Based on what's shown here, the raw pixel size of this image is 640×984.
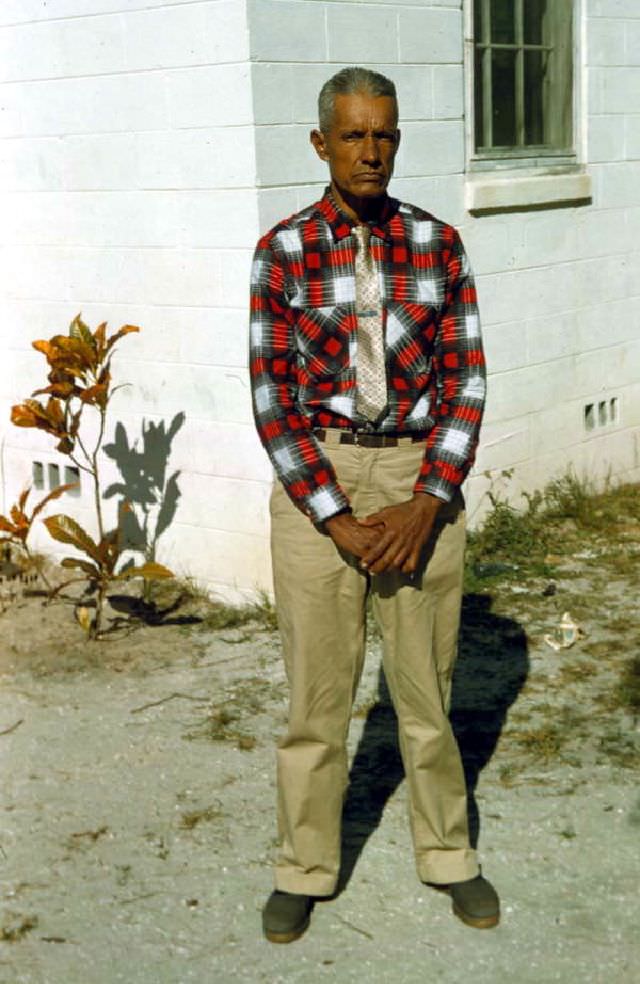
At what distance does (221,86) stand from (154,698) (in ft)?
8.25

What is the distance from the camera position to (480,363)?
3820 mm

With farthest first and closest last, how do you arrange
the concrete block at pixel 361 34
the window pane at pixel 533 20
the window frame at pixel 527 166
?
the window pane at pixel 533 20 < the window frame at pixel 527 166 < the concrete block at pixel 361 34

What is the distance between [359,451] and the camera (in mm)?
3754

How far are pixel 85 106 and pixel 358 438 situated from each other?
133 inches

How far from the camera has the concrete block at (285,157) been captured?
5.92 m

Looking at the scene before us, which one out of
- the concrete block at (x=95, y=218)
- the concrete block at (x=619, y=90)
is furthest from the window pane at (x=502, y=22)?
the concrete block at (x=95, y=218)

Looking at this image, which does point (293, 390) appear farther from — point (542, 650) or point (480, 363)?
point (542, 650)

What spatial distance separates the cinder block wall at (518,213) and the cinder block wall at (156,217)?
24 cm

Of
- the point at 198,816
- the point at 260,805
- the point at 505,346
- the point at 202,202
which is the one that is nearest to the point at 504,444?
the point at 505,346

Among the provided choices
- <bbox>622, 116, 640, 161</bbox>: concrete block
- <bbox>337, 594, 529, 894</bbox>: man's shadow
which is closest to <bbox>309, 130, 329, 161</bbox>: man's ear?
<bbox>337, 594, 529, 894</bbox>: man's shadow

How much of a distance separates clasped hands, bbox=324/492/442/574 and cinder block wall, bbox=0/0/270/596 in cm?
258

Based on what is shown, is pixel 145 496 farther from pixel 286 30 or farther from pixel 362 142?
pixel 362 142

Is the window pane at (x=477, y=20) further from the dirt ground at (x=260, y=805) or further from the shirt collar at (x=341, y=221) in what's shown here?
the shirt collar at (x=341, y=221)

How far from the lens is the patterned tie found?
146 inches
